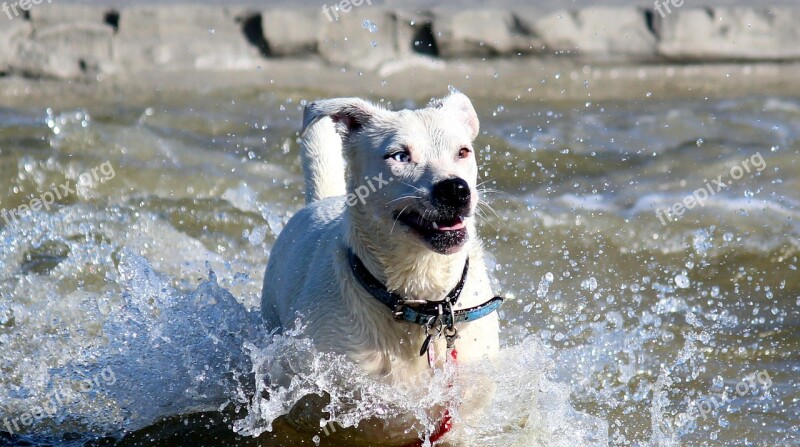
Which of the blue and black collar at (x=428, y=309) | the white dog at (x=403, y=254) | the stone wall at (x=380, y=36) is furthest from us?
the stone wall at (x=380, y=36)

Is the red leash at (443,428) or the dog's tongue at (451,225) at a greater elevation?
the dog's tongue at (451,225)

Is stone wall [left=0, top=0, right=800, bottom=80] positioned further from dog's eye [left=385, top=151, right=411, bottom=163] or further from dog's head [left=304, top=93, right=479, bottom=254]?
dog's eye [left=385, top=151, right=411, bottom=163]

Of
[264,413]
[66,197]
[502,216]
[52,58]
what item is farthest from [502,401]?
[52,58]

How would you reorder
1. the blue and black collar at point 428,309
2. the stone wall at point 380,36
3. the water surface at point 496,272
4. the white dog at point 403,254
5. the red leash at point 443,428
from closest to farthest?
the white dog at point 403,254
the blue and black collar at point 428,309
the red leash at point 443,428
the water surface at point 496,272
the stone wall at point 380,36

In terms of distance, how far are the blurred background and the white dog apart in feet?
0.55

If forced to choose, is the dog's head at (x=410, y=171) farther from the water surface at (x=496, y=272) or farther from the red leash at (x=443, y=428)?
the red leash at (x=443, y=428)

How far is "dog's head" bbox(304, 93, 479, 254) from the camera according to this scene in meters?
3.64

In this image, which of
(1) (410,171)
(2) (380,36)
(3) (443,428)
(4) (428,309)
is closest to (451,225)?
(1) (410,171)

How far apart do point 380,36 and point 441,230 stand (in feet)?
23.0

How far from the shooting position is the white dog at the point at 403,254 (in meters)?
3.70

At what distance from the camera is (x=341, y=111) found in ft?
13.5

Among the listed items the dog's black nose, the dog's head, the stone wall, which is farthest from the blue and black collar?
the stone wall

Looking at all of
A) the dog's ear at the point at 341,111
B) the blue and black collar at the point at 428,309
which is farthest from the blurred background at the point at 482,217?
the dog's ear at the point at 341,111

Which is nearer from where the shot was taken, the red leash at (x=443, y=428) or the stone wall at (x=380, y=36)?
the red leash at (x=443, y=428)
